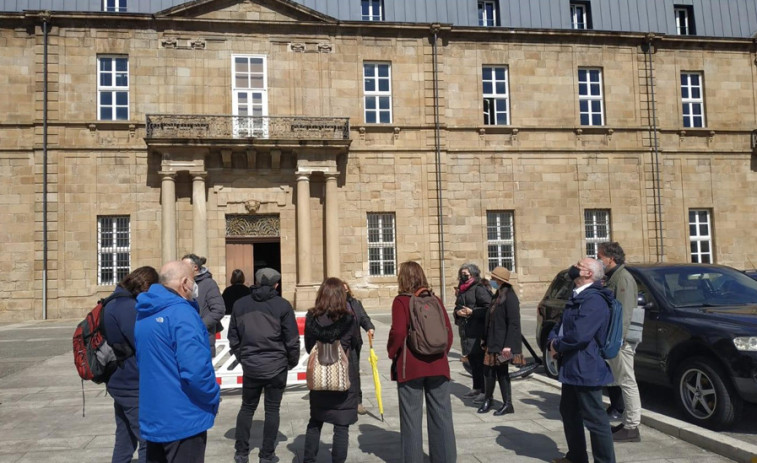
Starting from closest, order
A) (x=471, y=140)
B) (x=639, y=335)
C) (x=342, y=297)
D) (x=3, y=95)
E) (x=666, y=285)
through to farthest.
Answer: (x=342, y=297), (x=639, y=335), (x=666, y=285), (x=3, y=95), (x=471, y=140)

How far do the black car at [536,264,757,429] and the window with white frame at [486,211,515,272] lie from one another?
14.9 meters

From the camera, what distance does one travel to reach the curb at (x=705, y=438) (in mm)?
5137

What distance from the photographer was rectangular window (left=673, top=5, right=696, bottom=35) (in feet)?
85.4

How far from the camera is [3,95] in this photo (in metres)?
20.8

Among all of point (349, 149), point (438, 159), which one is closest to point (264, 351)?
point (349, 149)

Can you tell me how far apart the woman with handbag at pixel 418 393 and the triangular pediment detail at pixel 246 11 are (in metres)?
19.4

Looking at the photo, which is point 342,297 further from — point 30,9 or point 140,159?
point 30,9

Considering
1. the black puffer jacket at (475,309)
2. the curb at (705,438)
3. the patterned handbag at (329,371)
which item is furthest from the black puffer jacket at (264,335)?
the curb at (705,438)

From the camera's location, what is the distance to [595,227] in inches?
941

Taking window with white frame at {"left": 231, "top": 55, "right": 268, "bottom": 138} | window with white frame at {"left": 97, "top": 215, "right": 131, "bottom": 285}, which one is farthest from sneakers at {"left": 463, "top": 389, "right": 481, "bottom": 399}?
window with white frame at {"left": 97, "top": 215, "right": 131, "bottom": 285}

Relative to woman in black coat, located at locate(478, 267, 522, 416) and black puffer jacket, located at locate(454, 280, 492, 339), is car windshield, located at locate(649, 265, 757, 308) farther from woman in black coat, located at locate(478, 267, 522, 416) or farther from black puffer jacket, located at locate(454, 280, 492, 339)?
black puffer jacket, located at locate(454, 280, 492, 339)

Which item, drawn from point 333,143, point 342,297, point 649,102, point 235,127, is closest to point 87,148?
point 235,127

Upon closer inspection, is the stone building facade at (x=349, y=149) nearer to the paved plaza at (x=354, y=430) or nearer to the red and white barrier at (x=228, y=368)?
the red and white barrier at (x=228, y=368)

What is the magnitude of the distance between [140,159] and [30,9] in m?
6.95
